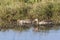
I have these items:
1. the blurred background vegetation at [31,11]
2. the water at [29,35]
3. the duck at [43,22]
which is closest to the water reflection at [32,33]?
the water at [29,35]

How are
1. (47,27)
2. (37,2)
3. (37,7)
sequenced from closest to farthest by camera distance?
(47,27)
(37,7)
(37,2)

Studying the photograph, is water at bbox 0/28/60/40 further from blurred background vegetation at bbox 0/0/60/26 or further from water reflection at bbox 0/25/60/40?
blurred background vegetation at bbox 0/0/60/26

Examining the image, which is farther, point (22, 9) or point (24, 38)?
point (22, 9)

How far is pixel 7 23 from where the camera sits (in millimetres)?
16625

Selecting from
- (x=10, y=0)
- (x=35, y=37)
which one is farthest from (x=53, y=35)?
(x=10, y=0)

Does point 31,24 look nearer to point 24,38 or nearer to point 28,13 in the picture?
point 28,13

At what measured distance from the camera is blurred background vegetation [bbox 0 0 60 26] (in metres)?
16.9

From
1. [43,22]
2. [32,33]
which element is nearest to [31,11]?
[43,22]

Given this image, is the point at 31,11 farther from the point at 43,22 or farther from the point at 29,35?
the point at 29,35

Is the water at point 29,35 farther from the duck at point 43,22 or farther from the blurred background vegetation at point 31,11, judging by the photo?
the blurred background vegetation at point 31,11

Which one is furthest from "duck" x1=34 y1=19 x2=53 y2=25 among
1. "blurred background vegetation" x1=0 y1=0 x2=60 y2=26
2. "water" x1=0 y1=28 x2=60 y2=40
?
"water" x1=0 y1=28 x2=60 y2=40

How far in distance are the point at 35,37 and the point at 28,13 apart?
4.37m

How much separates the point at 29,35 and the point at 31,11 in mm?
3779

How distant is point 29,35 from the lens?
44.5 feet
